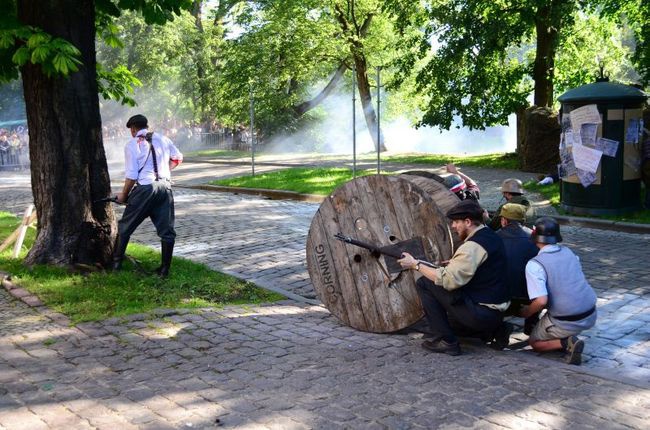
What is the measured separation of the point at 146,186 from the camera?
7.76 meters

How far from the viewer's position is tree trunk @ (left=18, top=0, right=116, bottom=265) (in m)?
7.77

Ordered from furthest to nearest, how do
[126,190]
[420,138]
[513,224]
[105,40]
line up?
[420,138], [105,40], [126,190], [513,224]

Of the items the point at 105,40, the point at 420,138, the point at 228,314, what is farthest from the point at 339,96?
the point at 228,314

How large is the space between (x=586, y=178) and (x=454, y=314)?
794 cm

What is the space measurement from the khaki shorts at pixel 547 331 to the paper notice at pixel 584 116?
756 centimetres

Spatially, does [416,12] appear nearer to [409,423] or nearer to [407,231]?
[407,231]

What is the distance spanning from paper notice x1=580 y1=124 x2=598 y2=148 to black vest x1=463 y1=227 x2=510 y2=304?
7.78 m

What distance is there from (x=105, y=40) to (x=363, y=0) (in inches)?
871

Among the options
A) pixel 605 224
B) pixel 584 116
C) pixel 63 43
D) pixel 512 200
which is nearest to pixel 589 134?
pixel 584 116

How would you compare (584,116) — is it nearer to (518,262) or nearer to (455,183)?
(455,183)

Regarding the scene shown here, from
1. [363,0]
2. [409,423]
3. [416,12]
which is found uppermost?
[363,0]

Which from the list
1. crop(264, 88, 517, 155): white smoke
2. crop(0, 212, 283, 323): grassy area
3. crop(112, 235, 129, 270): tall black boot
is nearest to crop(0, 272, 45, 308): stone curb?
crop(0, 212, 283, 323): grassy area

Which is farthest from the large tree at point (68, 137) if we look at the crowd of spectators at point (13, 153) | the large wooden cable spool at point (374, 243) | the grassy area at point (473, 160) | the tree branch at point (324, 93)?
the tree branch at point (324, 93)

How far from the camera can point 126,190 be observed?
7840 mm
